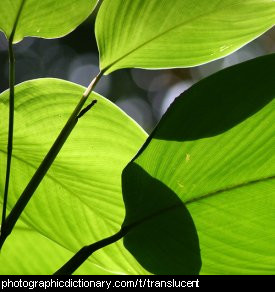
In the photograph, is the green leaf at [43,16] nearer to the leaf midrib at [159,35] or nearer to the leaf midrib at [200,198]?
the leaf midrib at [159,35]

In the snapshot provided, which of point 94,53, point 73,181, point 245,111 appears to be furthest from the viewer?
point 94,53

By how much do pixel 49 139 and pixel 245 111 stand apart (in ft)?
0.94

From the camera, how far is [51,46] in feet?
26.0

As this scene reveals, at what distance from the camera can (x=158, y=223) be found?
0.66 m

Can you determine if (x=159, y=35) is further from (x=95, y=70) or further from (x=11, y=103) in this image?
(x=95, y=70)

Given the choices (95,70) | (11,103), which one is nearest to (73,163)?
(11,103)

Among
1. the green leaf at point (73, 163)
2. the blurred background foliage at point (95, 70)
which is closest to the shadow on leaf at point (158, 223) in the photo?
the green leaf at point (73, 163)

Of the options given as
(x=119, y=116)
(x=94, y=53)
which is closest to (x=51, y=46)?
(x=94, y=53)

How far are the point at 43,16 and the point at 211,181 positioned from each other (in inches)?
11.4

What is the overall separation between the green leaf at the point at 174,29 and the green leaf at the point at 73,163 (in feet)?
0.31

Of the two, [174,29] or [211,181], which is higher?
[174,29]

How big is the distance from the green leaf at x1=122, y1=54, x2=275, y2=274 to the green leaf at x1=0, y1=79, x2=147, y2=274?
4.5 inches
